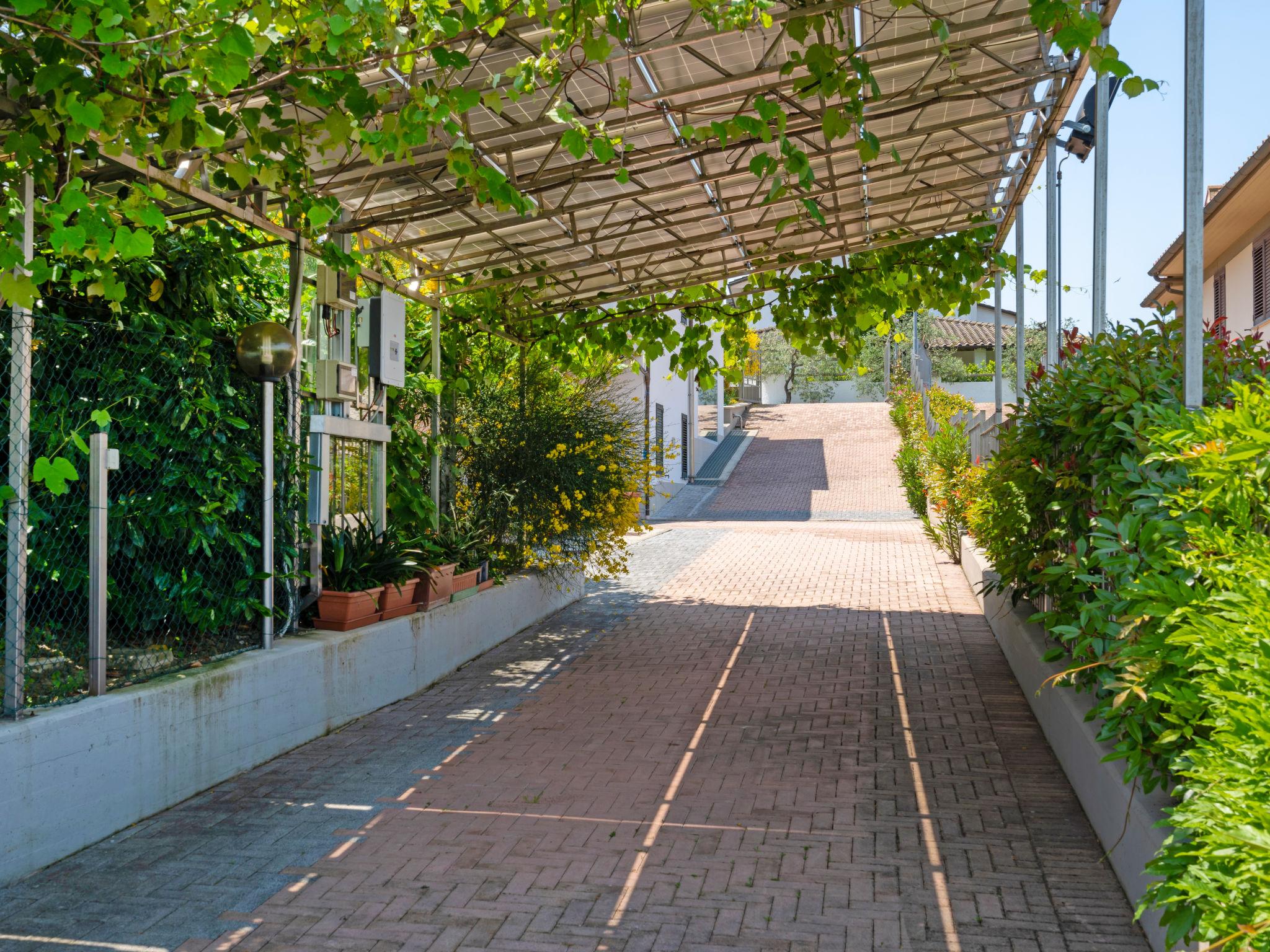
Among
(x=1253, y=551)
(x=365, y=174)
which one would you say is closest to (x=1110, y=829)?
(x=1253, y=551)

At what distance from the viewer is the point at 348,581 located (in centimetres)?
733

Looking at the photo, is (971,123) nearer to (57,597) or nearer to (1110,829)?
(1110,829)

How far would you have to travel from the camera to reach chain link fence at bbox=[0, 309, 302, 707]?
5.62m

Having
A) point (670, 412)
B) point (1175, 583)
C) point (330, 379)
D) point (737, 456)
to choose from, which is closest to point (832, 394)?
point (737, 456)

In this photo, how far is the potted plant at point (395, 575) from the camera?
7609 millimetres

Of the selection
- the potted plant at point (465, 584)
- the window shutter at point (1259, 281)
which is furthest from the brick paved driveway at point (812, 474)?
the potted plant at point (465, 584)

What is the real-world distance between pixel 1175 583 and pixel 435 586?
587 cm

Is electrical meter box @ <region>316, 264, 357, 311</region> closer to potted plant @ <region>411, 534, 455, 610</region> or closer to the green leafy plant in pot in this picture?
the green leafy plant in pot

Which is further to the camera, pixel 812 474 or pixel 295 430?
pixel 812 474

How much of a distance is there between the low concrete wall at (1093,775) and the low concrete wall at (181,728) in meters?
3.83

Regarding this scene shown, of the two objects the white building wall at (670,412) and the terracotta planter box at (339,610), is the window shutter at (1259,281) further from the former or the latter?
the terracotta planter box at (339,610)

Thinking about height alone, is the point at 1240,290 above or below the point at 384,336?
above

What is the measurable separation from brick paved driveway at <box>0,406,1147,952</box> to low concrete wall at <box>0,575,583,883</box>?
0.41 feet

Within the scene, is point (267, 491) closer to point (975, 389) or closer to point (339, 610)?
point (339, 610)
